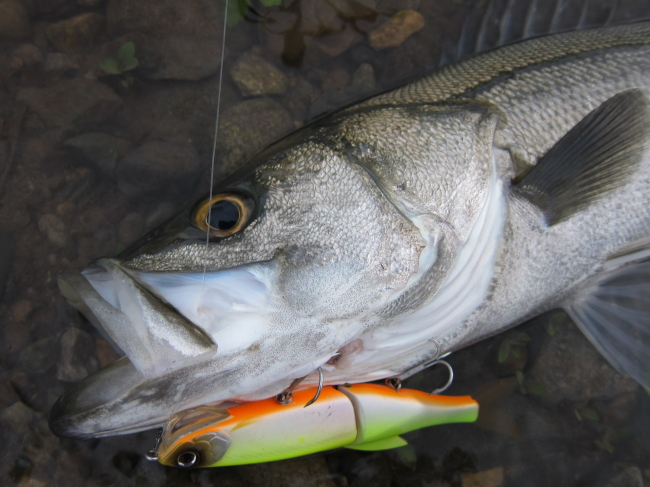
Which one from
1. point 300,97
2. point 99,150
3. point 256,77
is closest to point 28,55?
point 99,150

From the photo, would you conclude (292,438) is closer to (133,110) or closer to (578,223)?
(578,223)

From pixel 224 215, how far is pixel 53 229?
4.46ft

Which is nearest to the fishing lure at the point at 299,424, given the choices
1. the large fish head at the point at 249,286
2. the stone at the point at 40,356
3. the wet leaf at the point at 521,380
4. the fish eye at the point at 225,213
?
the large fish head at the point at 249,286

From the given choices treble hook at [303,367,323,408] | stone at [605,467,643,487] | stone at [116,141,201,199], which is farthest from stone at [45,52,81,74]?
stone at [605,467,643,487]

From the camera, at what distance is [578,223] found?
5.38 ft

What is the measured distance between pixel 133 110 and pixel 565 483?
105 inches

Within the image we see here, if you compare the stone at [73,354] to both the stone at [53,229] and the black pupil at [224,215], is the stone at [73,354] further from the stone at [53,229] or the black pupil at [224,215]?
the black pupil at [224,215]

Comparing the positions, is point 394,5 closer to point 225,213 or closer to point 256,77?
point 256,77

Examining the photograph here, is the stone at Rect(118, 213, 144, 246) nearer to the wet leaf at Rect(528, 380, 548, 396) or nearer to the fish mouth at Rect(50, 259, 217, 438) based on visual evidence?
the fish mouth at Rect(50, 259, 217, 438)

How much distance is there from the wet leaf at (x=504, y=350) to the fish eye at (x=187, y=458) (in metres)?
1.37

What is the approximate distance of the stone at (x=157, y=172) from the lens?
2207 millimetres

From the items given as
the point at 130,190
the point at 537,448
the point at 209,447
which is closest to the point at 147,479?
the point at 209,447

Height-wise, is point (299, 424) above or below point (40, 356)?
above

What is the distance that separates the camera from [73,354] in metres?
2.02
